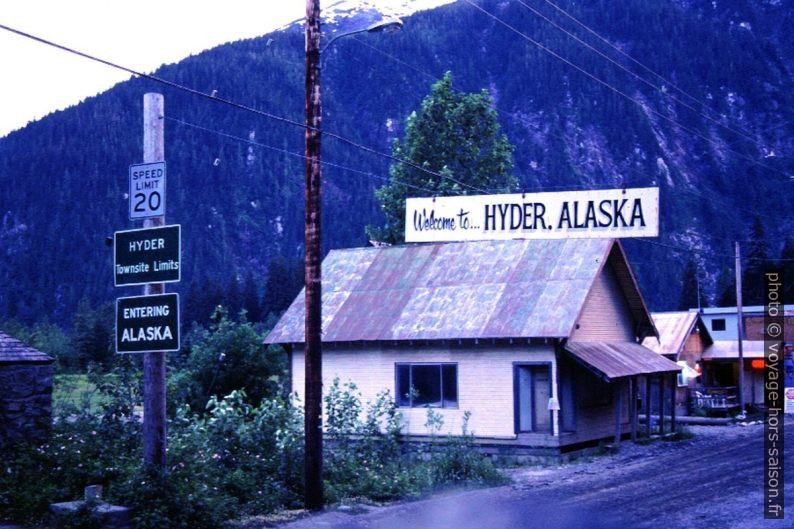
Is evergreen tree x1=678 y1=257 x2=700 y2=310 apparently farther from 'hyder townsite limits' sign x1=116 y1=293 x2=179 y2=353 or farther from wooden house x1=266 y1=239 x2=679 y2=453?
'hyder townsite limits' sign x1=116 y1=293 x2=179 y2=353

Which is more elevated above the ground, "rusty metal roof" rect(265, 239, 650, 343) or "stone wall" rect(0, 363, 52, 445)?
"rusty metal roof" rect(265, 239, 650, 343)

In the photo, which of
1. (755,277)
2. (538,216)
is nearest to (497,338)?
(538,216)

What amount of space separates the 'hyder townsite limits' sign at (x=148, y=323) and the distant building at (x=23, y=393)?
15.5 feet

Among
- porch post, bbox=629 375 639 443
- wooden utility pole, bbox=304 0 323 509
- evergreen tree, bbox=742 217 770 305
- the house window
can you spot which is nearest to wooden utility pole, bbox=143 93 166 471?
wooden utility pole, bbox=304 0 323 509

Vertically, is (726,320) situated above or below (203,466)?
above

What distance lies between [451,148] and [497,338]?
24872mm

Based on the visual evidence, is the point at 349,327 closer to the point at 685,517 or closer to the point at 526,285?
the point at 526,285

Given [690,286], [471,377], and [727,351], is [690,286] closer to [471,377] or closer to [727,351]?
[727,351]

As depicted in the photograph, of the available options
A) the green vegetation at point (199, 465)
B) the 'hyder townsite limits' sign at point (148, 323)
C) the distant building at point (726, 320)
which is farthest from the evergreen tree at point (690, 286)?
the 'hyder townsite limits' sign at point (148, 323)

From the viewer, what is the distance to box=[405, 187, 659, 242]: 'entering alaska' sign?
85.5 ft

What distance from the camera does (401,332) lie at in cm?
2733

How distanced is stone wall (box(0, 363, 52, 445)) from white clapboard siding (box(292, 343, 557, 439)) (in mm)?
12081

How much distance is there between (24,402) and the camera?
1670 cm

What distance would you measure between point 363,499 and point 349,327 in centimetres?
1218
